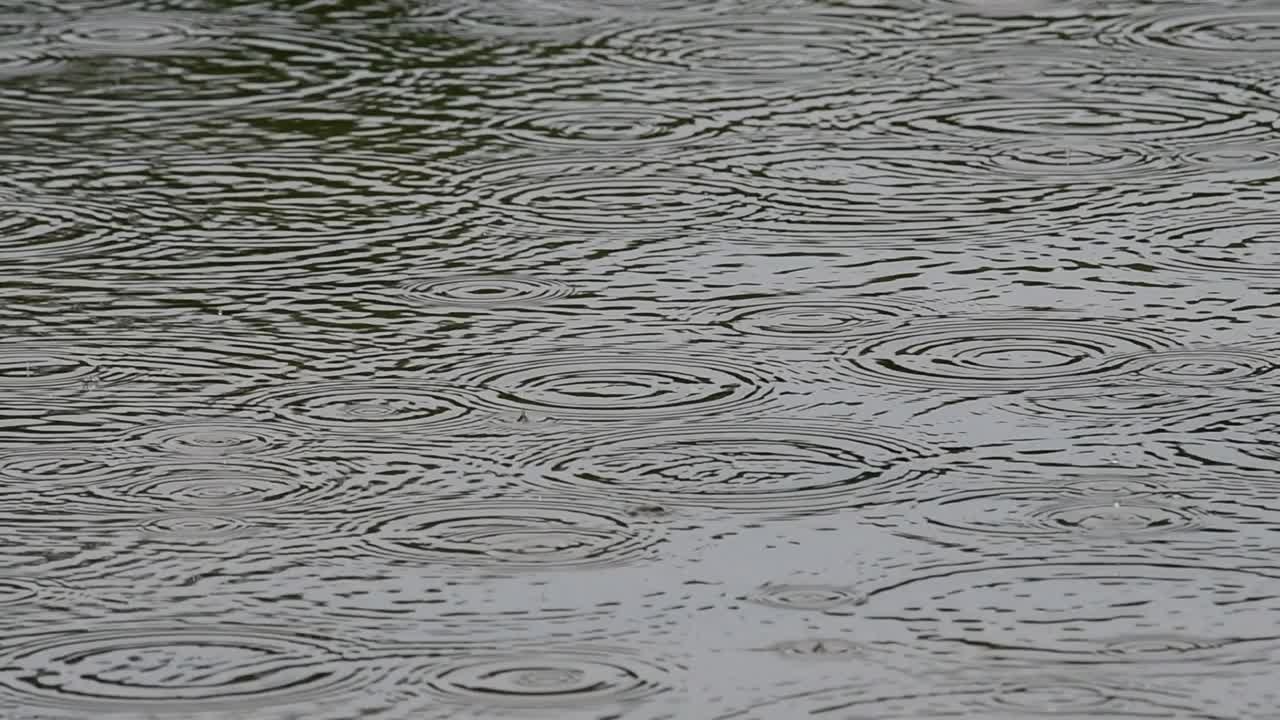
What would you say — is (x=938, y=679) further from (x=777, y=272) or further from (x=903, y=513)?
(x=777, y=272)

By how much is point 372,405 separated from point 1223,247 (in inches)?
57.3

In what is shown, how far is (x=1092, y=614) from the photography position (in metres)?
2.60

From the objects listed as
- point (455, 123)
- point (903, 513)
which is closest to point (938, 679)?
point (903, 513)

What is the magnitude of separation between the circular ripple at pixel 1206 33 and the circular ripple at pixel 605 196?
132 cm

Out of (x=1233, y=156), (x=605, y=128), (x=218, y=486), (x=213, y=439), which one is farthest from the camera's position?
(x=605, y=128)

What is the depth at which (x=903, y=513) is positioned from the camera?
2.89 m

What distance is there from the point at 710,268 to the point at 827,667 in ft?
4.75

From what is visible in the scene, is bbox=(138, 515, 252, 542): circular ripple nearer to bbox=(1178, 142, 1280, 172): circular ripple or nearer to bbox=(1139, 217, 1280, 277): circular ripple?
bbox=(1139, 217, 1280, 277): circular ripple

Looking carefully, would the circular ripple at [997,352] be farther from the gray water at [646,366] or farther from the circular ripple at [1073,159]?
the circular ripple at [1073,159]

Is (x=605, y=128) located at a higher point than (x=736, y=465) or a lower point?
higher

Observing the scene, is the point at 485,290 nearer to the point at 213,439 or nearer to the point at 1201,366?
the point at 213,439

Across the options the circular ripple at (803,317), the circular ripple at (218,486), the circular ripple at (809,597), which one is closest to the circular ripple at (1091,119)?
the circular ripple at (803,317)

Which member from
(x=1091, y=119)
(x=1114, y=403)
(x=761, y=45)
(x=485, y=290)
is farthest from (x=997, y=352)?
(x=761, y=45)

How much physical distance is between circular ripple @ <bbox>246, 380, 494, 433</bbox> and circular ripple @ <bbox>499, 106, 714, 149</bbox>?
1270 millimetres
